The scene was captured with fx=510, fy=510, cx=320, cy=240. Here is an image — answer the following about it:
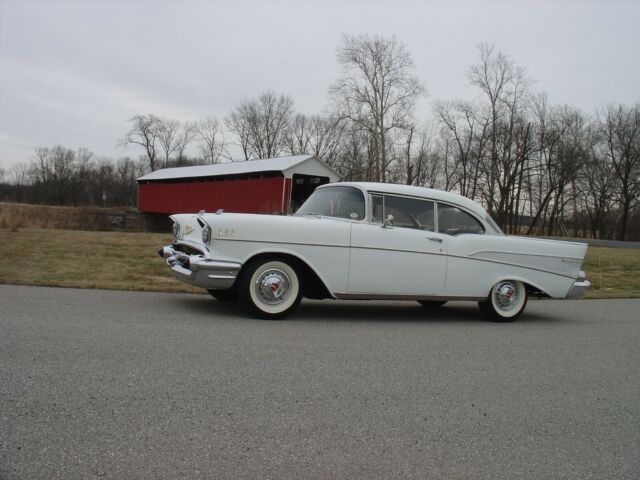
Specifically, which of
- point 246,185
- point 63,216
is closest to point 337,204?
point 246,185

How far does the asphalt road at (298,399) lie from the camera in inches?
99.0

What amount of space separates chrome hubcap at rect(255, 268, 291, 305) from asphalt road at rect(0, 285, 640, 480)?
321 mm

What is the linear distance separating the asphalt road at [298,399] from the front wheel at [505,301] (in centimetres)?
96

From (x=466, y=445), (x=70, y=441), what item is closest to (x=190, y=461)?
(x=70, y=441)

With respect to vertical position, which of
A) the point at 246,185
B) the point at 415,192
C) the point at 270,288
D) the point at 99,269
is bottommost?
the point at 99,269

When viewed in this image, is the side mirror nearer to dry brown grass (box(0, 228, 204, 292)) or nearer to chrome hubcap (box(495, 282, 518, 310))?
chrome hubcap (box(495, 282, 518, 310))

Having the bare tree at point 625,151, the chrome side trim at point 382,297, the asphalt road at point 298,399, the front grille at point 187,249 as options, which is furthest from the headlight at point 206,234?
the bare tree at point 625,151

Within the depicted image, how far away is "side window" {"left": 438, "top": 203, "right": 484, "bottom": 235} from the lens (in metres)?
6.83

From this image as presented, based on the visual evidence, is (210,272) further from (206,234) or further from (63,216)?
(63,216)

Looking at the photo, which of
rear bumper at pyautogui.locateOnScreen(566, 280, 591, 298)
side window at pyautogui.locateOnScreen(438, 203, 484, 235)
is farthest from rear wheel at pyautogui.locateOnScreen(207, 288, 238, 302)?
rear bumper at pyautogui.locateOnScreen(566, 280, 591, 298)

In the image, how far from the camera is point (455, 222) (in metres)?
6.94

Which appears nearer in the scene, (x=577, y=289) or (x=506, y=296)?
(x=506, y=296)

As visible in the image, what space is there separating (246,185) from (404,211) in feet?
80.1

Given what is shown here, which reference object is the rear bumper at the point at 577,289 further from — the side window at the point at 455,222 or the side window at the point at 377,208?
the side window at the point at 377,208
